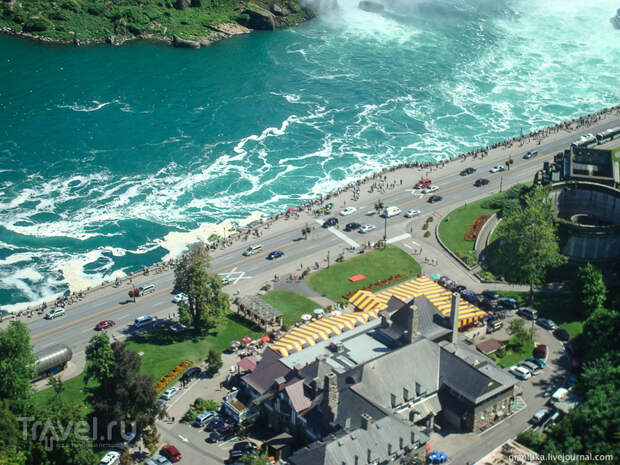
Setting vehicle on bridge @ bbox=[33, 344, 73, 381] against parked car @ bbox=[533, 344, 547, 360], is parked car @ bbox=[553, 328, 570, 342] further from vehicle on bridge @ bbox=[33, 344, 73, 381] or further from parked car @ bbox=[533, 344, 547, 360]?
vehicle on bridge @ bbox=[33, 344, 73, 381]

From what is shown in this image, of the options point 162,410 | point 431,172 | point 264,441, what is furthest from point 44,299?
point 431,172

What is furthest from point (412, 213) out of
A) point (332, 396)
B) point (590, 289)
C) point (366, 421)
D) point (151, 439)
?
point (151, 439)

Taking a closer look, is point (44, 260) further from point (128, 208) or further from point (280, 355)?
point (280, 355)

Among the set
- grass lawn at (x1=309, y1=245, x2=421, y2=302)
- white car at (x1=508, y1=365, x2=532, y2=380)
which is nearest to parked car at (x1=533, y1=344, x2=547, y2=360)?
white car at (x1=508, y1=365, x2=532, y2=380)

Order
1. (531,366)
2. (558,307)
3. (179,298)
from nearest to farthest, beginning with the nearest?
(531,366), (558,307), (179,298)

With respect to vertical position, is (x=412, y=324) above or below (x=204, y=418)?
above

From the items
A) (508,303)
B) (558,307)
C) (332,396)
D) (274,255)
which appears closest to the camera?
(332,396)

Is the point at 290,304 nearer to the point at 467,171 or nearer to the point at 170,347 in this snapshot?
the point at 170,347
